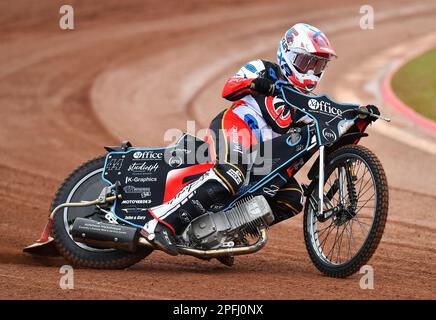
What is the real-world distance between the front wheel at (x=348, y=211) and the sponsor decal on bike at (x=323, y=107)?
297 millimetres

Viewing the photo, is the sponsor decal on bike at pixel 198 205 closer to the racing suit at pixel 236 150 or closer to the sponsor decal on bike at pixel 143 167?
the racing suit at pixel 236 150

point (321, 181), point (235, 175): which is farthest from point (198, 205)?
point (321, 181)

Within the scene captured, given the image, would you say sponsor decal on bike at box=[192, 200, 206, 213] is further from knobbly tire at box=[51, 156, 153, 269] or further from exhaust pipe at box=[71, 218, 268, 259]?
knobbly tire at box=[51, 156, 153, 269]

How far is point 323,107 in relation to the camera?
736 centimetres

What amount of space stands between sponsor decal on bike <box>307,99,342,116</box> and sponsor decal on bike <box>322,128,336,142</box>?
0.15 metres

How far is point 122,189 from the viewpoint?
Result: 309 inches

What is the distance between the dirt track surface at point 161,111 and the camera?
7098mm

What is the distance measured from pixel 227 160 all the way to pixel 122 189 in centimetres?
102

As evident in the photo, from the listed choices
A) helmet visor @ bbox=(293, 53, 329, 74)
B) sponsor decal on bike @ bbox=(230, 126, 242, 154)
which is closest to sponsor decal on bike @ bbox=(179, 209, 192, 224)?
A: sponsor decal on bike @ bbox=(230, 126, 242, 154)

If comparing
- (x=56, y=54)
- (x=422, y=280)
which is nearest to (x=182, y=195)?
(x=422, y=280)

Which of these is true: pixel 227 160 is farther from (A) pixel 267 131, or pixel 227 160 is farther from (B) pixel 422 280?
(B) pixel 422 280

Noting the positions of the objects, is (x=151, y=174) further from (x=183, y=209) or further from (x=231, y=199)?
(x=231, y=199)

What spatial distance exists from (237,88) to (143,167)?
3.60 ft

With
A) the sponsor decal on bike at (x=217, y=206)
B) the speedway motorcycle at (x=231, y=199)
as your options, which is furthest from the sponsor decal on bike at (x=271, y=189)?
the sponsor decal on bike at (x=217, y=206)
